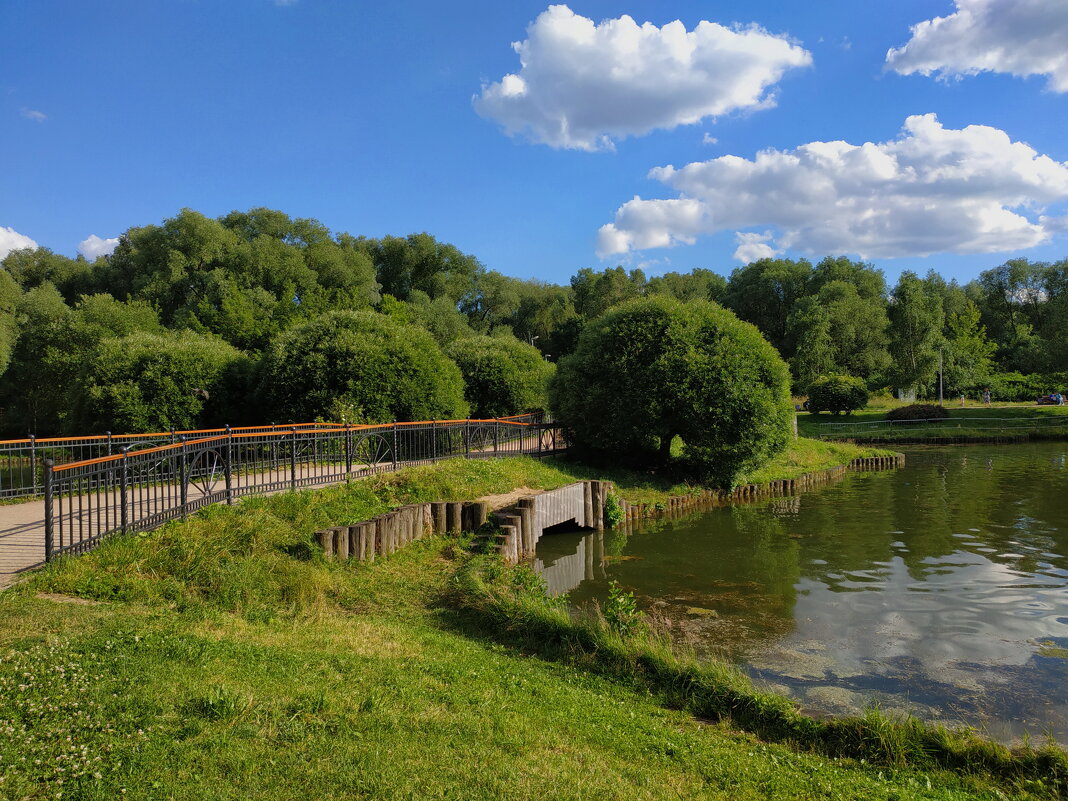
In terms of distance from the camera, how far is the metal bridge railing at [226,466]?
907 cm

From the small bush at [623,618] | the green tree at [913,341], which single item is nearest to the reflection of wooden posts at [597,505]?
the small bush at [623,618]

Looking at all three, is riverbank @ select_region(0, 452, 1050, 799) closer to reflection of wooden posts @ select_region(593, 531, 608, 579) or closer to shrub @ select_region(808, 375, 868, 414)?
reflection of wooden posts @ select_region(593, 531, 608, 579)

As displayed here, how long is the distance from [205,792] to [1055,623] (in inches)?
476

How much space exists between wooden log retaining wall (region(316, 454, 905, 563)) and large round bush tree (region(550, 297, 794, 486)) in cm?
221

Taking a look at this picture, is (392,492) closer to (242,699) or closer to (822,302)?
(242,699)

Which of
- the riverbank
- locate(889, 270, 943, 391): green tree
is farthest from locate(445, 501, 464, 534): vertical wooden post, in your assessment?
locate(889, 270, 943, 391): green tree

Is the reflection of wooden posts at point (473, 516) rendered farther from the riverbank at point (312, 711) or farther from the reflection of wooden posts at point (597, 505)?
the riverbank at point (312, 711)

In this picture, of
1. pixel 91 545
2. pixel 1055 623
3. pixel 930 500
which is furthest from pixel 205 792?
pixel 930 500

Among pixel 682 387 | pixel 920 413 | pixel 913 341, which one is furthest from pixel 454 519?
pixel 913 341

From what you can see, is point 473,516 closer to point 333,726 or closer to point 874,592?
point 874,592

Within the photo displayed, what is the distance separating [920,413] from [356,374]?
1642 inches

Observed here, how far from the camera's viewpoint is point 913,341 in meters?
55.0

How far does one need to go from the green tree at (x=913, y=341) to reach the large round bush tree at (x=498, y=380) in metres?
36.1

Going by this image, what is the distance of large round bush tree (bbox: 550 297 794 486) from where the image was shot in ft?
69.5
